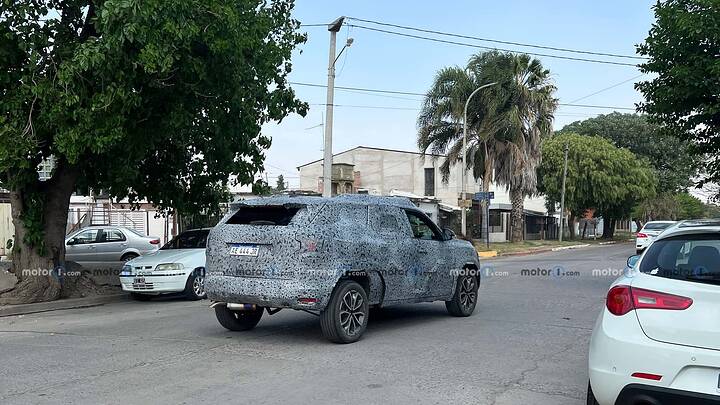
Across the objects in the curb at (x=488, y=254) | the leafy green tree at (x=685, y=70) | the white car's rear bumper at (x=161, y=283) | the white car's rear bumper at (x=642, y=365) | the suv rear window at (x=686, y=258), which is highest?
the leafy green tree at (x=685, y=70)

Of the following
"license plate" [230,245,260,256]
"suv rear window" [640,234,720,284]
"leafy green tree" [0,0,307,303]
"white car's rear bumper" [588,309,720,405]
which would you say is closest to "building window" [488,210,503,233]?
"leafy green tree" [0,0,307,303]

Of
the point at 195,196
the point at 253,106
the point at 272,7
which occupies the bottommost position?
the point at 195,196

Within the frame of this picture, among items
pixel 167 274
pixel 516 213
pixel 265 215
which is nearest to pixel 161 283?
pixel 167 274

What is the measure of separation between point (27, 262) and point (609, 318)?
1194cm

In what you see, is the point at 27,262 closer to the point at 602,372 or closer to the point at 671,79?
the point at 602,372

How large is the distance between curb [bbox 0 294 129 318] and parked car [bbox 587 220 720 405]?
10.7 m

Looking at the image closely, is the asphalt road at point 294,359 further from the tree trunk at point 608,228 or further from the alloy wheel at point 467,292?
the tree trunk at point 608,228

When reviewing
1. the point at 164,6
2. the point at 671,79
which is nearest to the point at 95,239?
the point at 164,6

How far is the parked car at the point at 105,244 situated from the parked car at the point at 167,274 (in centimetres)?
737

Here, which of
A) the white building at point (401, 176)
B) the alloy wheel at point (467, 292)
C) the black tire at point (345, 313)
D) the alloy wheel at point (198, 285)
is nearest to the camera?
the black tire at point (345, 313)

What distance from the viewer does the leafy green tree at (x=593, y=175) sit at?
48.6 meters

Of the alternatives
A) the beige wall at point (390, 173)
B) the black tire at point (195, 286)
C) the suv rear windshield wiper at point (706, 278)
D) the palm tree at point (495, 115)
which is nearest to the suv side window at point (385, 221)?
the suv rear windshield wiper at point (706, 278)

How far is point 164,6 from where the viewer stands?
32.6 ft

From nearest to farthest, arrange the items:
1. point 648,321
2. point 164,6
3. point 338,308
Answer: point 648,321
point 338,308
point 164,6
